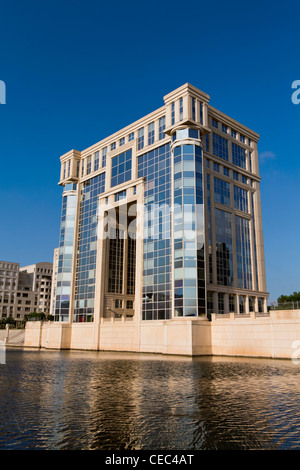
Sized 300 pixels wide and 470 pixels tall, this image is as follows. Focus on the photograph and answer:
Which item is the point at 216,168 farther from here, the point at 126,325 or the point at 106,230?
the point at 126,325

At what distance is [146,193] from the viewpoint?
72.1m

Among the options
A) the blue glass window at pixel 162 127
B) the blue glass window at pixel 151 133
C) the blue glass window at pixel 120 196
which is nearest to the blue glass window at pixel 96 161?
the blue glass window at pixel 120 196

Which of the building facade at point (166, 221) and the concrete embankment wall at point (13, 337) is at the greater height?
the building facade at point (166, 221)

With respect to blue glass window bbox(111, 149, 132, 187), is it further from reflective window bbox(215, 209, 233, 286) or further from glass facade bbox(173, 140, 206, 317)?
reflective window bbox(215, 209, 233, 286)

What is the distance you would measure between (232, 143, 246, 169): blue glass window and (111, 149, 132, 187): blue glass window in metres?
20.8

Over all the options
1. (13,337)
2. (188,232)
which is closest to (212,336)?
(188,232)

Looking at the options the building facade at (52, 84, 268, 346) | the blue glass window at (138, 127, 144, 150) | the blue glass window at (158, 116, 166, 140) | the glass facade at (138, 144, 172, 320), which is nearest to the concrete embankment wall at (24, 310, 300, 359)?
the building facade at (52, 84, 268, 346)

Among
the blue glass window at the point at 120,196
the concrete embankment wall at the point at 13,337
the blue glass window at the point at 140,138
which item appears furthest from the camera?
the concrete embankment wall at the point at 13,337

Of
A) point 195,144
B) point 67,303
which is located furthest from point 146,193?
point 67,303

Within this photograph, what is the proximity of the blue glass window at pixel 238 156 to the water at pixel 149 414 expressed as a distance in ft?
198

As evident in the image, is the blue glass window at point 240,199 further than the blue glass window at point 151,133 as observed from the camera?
Yes

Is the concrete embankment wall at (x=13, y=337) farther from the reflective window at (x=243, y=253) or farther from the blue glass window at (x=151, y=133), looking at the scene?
the blue glass window at (x=151, y=133)

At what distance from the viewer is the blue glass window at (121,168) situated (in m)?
77.6

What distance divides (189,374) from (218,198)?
48898 mm
